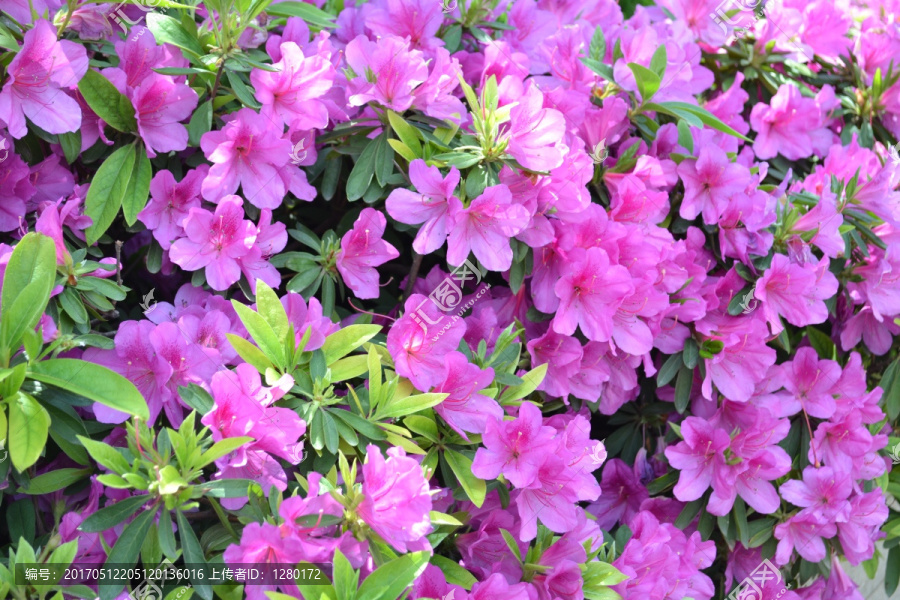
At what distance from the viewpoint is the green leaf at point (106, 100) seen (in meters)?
1.33

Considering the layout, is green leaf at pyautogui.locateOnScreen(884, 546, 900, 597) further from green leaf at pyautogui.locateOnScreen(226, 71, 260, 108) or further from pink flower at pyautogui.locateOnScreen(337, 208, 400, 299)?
green leaf at pyautogui.locateOnScreen(226, 71, 260, 108)

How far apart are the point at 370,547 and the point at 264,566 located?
0.44 ft

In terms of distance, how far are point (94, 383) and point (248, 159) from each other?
48cm

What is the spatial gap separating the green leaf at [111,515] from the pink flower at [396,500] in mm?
285

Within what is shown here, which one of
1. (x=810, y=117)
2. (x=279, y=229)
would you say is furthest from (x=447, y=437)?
(x=810, y=117)

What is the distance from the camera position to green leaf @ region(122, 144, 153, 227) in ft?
4.43

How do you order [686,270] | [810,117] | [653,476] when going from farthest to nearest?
[810,117] → [653,476] → [686,270]

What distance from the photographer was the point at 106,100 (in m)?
1.35

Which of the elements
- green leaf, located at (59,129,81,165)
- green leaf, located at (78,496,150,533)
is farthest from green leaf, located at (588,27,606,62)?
green leaf, located at (78,496,150,533)

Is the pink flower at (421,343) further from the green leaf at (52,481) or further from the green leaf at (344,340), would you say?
the green leaf at (52,481)

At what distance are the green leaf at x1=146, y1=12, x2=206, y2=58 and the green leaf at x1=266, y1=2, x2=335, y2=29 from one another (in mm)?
210

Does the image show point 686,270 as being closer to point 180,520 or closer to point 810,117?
point 810,117

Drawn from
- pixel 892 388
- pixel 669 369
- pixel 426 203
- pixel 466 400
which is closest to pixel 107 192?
pixel 426 203

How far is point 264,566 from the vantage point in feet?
3.51
